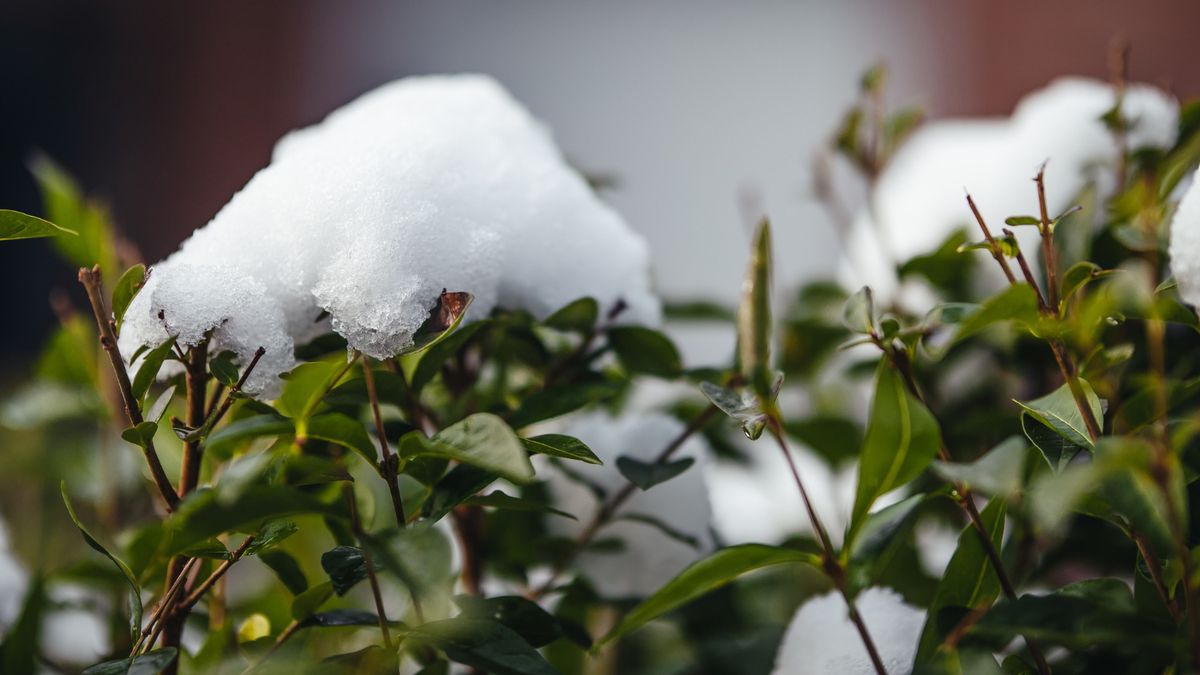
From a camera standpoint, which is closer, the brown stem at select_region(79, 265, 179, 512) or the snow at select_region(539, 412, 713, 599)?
the brown stem at select_region(79, 265, 179, 512)

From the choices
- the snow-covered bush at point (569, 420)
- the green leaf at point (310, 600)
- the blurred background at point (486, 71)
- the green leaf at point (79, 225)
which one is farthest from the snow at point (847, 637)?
the blurred background at point (486, 71)

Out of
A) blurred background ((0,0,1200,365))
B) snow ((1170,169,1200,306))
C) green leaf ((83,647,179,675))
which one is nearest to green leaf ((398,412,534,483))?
green leaf ((83,647,179,675))

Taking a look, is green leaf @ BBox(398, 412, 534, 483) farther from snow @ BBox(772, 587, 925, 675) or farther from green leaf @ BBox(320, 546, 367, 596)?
snow @ BBox(772, 587, 925, 675)

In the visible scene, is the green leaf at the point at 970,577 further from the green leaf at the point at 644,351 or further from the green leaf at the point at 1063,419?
the green leaf at the point at 644,351

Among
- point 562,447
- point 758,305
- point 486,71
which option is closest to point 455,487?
point 562,447

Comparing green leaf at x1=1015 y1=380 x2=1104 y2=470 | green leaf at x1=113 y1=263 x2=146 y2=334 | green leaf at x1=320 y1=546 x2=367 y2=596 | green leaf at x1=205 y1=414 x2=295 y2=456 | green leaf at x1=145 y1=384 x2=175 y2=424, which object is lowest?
green leaf at x1=320 y1=546 x2=367 y2=596

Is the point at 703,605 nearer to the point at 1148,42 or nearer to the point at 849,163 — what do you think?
A: the point at 849,163

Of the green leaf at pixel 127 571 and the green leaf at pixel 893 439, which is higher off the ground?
the green leaf at pixel 893 439
